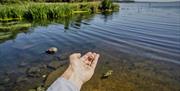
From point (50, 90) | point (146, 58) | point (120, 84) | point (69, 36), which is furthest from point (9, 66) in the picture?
point (50, 90)

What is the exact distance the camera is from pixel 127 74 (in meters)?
14.3

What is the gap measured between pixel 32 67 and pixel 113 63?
5302 millimetres

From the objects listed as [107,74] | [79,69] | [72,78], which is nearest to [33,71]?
[107,74]

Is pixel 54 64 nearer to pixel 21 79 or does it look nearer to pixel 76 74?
pixel 21 79

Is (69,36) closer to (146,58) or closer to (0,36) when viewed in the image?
(0,36)

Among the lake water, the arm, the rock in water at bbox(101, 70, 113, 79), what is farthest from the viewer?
the rock in water at bbox(101, 70, 113, 79)

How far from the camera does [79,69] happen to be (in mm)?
3246

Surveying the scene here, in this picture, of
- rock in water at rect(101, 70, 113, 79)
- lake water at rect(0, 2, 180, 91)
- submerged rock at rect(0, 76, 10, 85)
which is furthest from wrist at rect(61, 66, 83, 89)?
submerged rock at rect(0, 76, 10, 85)

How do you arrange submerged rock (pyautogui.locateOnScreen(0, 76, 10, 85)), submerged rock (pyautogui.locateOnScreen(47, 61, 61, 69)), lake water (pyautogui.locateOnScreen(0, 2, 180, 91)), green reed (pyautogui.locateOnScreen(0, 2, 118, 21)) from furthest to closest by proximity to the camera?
green reed (pyautogui.locateOnScreen(0, 2, 118, 21)) → submerged rock (pyautogui.locateOnScreen(47, 61, 61, 69)) → submerged rock (pyautogui.locateOnScreen(0, 76, 10, 85)) → lake water (pyautogui.locateOnScreen(0, 2, 180, 91))

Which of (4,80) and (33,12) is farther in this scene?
(33,12)

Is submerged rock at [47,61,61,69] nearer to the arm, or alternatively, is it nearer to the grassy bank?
the arm

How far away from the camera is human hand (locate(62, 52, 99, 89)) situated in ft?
9.73

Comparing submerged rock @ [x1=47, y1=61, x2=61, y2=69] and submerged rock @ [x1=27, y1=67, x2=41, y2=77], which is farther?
submerged rock @ [x1=47, y1=61, x2=61, y2=69]

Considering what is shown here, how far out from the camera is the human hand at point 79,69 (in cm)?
296
